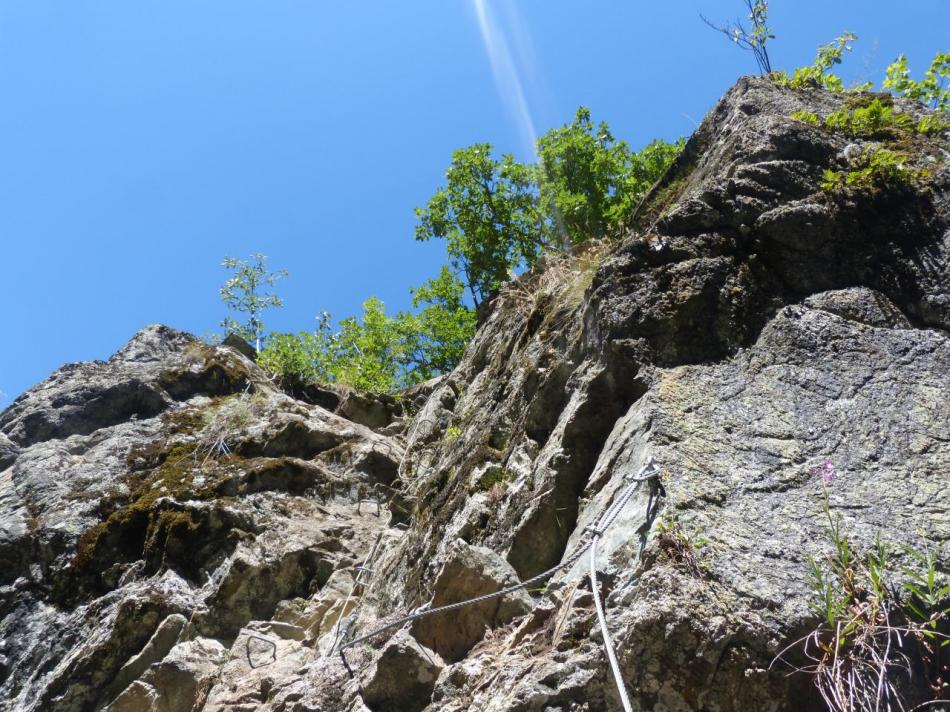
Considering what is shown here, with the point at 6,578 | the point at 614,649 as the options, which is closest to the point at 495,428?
the point at 614,649

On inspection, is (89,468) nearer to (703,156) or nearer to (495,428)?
(495,428)

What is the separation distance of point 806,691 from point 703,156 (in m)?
5.76

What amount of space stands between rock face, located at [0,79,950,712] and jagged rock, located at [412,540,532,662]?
2 centimetres

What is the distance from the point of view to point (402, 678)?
454 centimetres

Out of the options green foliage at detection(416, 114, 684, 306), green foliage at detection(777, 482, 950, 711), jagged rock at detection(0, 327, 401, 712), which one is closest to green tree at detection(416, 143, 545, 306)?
green foliage at detection(416, 114, 684, 306)

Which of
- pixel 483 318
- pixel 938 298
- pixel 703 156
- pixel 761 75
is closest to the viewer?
pixel 938 298

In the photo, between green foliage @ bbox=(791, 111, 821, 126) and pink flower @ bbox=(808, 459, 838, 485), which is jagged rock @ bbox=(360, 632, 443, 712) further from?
green foliage @ bbox=(791, 111, 821, 126)

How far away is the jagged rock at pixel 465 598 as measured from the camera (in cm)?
455

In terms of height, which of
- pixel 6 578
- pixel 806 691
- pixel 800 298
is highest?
pixel 6 578

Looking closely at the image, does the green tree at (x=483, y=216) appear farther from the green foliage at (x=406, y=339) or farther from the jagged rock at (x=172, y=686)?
the jagged rock at (x=172, y=686)

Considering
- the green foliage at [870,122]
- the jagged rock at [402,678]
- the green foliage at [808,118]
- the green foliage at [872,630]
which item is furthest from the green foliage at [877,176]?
the jagged rock at [402,678]

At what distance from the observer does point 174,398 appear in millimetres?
11758

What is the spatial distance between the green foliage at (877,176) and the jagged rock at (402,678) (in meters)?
4.37

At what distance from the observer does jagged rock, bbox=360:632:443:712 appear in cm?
448
